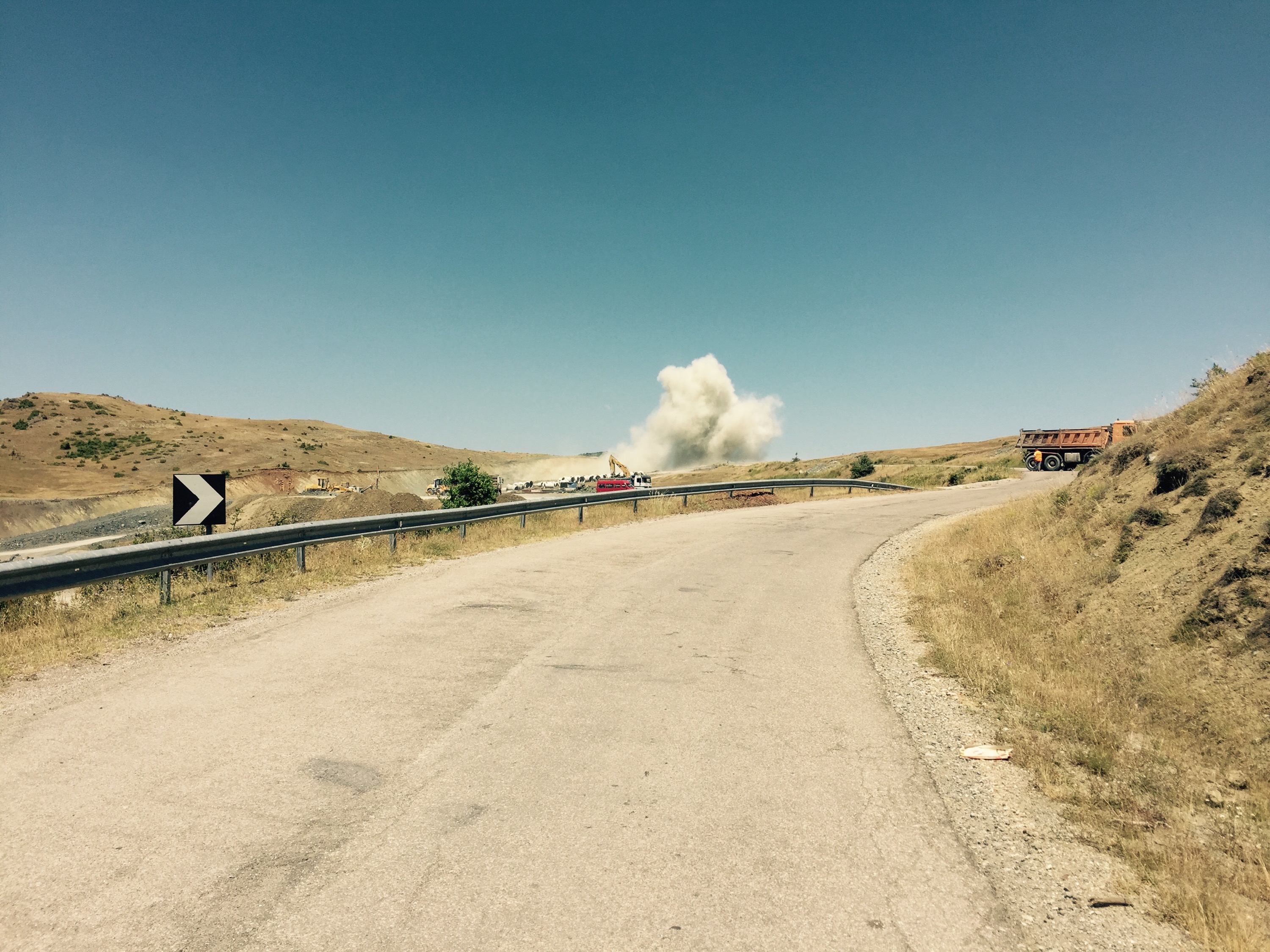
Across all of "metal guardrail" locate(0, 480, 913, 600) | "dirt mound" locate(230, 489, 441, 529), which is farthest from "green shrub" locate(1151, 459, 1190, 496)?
"dirt mound" locate(230, 489, 441, 529)

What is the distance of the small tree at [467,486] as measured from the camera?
2938cm

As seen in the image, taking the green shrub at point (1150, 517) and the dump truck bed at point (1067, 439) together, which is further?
the dump truck bed at point (1067, 439)

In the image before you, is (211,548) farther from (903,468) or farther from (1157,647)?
(903,468)

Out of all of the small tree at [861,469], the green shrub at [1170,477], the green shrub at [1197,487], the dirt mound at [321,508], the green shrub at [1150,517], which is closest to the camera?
the green shrub at [1197,487]

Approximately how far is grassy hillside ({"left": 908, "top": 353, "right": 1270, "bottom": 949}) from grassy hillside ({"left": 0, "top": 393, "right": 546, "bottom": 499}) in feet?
222

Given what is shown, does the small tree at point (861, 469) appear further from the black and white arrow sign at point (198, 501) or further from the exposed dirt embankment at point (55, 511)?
the exposed dirt embankment at point (55, 511)

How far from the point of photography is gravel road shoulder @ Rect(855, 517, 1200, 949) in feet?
11.4

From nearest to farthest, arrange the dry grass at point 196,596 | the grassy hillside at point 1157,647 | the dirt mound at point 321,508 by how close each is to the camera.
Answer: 1. the grassy hillside at point 1157,647
2. the dry grass at point 196,596
3. the dirt mound at point 321,508

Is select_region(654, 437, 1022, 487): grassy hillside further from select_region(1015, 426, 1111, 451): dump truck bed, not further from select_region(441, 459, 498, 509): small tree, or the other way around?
select_region(441, 459, 498, 509): small tree

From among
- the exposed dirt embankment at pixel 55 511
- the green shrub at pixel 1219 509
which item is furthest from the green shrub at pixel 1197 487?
the exposed dirt embankment at pixel 55 511

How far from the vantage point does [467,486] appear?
29438mm

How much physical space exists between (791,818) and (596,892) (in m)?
A: 1.44

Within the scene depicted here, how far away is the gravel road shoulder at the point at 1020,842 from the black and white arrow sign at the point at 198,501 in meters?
10.4

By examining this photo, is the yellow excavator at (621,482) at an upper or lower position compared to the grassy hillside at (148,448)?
lower
